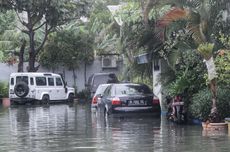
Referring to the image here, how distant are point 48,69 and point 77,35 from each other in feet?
11.5

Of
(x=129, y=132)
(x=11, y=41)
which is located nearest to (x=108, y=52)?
(x=11, y=41)

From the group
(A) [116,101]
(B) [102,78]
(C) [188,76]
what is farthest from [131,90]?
(B) [102,78]

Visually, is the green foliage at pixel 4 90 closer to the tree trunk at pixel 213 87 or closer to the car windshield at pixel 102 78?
the car windshield at pixel 102 78

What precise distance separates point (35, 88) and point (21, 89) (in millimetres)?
1075

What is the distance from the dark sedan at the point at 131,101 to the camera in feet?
69.6

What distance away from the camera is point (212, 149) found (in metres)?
12.8

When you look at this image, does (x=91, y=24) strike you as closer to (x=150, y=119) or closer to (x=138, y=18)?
(x=138, y=18)

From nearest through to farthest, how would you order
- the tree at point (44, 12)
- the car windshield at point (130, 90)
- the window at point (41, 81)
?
the car windshield at point (130, 90)
the window at point (41, 81)
the tree at point (44, 12)

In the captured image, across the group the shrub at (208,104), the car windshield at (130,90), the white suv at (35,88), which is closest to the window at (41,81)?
the white suv at (35,88)

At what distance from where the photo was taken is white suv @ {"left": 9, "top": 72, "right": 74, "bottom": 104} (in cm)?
3691

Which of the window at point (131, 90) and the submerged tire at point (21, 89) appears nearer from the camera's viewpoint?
the window at point (131, 90)

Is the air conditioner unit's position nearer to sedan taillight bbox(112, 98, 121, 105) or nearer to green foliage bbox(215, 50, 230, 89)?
sedan taillight bbox(112, 98, 121, 105)

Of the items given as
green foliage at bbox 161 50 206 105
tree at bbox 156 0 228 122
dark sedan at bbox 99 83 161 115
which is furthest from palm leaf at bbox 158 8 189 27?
dark sedan at bbox 99 83 161 115

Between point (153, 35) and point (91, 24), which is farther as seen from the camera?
point (91, 24)
